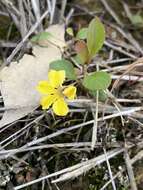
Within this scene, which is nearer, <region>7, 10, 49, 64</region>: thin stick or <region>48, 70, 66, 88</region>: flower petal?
<region>48, 70, 66, 88</region>: flower petal

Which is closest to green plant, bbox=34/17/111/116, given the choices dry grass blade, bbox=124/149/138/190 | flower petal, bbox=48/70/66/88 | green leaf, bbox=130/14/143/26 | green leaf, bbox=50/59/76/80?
green leaf, bbox=50/59/76/80

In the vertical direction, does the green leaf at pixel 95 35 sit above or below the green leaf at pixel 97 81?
above

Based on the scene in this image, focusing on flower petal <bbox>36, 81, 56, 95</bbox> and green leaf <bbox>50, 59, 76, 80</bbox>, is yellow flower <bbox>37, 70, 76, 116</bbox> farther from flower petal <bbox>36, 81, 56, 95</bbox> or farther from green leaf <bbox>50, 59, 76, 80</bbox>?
green leaf <bbox>50, 59, 76, 80</bbox>

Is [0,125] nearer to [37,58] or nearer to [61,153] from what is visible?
[61,153]

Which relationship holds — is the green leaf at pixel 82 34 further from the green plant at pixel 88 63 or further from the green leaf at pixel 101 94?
the green leaf at pixel 101 94

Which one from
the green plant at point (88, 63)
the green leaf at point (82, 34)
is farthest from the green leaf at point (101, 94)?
the green leaf at point (82, 34)

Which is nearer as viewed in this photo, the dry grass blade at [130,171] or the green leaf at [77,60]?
the dry grass blade at [130,171]

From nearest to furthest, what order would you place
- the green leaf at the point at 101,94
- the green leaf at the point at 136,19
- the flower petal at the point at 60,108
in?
the flower petal at the point at 60,108 → the green leaf at the point at 101,94 → the green leaf at the point at 136,19
